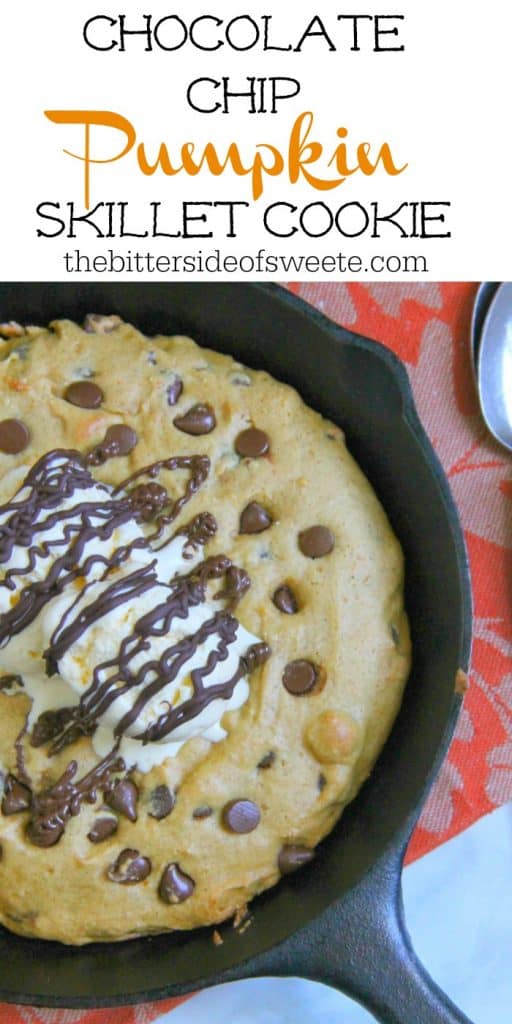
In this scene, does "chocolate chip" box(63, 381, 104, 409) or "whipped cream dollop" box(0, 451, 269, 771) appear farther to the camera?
Result: "chocolate chip" box(63, 381, 104, 409)

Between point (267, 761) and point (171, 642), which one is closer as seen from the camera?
point (171, 642)

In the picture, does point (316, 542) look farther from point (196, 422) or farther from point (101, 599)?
point (101, 599)

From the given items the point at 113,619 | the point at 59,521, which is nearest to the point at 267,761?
the point at 113,619

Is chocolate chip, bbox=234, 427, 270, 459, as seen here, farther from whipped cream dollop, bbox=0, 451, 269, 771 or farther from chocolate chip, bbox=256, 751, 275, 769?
chocolate chip, bbox=256, 751, 275, 769

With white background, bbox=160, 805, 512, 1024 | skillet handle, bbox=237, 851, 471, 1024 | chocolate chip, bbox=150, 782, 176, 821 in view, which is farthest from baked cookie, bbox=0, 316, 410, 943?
white background, bbox=160, 805, 512, 1024

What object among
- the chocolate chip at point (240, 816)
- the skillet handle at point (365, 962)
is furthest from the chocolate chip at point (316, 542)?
the skillet handle at point (365, 962)

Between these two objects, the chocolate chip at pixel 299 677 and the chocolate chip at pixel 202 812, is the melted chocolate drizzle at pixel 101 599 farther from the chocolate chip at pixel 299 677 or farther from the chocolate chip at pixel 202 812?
the chocolate chip at pixel 202 812
